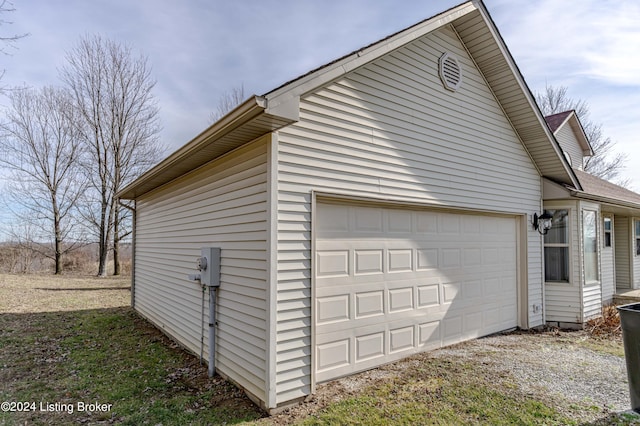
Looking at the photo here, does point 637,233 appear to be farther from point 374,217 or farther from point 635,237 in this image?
point 374,217

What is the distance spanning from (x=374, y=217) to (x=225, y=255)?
2.10 m

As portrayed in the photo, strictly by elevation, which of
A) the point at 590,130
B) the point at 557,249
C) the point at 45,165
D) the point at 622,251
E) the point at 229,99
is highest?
the point at 229,99

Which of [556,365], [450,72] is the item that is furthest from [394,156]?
[556,365]

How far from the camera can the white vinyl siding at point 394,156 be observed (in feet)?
12.6

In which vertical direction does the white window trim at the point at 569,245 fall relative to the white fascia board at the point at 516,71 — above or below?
below

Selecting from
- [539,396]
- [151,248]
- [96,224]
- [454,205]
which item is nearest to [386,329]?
[539,396]

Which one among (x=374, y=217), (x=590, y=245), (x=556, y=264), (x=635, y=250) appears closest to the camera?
(x=374, y=217)

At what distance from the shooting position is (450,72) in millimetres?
5922

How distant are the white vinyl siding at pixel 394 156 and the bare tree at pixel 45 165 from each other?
18.9m

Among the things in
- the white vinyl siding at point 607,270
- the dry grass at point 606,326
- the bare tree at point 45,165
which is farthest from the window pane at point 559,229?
the bare tree at point 45,165

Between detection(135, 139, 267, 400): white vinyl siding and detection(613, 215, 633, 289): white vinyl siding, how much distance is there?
12680 mm

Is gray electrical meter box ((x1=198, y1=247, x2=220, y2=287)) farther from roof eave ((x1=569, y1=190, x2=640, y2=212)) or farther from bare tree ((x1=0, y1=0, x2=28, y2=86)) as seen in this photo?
roof eave ((x1=569, y1=190, x2=640, y2=212))

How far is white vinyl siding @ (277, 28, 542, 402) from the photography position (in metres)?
3.84

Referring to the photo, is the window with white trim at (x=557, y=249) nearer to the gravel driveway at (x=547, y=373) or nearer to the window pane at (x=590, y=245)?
the window pane at (x=590, y=245)
